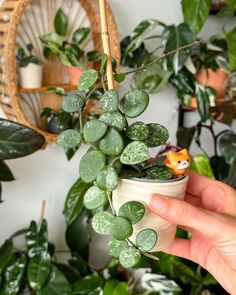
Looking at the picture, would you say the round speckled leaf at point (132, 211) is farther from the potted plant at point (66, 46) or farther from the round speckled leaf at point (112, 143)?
the potted plant at point (66, 46)

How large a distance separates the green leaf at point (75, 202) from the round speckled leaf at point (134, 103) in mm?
910

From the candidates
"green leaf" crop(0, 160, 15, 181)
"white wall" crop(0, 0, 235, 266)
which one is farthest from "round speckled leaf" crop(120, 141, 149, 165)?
"white wall" crop(0, 0, 235, 266)

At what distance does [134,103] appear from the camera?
1.59 feet

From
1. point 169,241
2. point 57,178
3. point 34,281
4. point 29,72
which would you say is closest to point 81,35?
point 29,72

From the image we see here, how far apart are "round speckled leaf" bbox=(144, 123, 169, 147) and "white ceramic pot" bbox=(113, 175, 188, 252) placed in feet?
0.18

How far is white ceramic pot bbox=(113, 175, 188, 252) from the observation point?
19.4 inches

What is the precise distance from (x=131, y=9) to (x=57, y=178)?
80 centimetres

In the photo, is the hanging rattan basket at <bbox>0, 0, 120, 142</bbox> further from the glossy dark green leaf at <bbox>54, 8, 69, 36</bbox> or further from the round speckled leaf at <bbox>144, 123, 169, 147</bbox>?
the round speckled leaf at <bbox>144, 123, 169, 147</bbox>

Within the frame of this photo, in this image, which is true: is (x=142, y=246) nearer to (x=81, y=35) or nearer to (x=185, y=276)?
(x=185, y=276)

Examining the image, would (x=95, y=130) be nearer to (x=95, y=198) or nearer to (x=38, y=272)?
(x=95, y=198)

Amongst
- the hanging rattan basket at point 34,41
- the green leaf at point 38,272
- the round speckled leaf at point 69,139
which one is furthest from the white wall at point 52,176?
the round speckled leaf at point 69,139

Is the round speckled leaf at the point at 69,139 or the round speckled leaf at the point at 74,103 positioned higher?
the round speckled leaf at the point at 74,103

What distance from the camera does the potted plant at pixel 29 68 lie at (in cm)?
129

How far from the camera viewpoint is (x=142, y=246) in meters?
0.48
